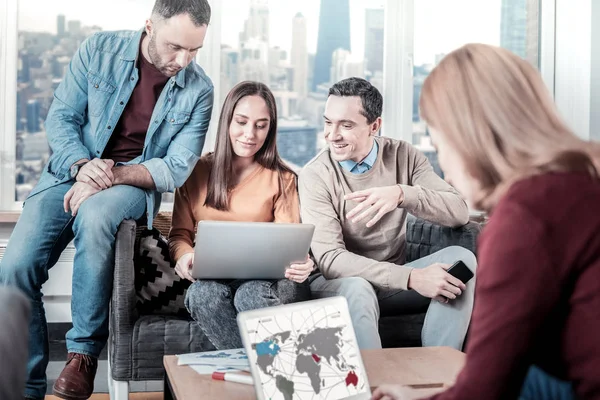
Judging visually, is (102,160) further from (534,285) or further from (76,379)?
(534,285)

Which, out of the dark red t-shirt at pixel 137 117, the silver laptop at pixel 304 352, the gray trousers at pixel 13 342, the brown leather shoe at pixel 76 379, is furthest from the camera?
the dark red t-shirt at pixel 137 117

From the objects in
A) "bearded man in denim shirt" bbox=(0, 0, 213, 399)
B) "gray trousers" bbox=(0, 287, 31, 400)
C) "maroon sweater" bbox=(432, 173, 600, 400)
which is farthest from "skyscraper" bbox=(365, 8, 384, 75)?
"gray trousers" bbox=(0, 287, 31, 400)

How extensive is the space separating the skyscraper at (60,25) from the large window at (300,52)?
A: 2.32 feet

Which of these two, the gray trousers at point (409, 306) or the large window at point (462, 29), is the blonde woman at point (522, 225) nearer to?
the gray trousers at point (409, 306)

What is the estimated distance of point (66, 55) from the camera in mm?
3436

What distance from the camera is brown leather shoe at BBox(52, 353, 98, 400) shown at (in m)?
2.22

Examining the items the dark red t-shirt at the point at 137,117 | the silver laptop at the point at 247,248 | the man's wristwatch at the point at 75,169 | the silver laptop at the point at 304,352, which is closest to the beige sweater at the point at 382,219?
the silver laptop at the point at 247,248

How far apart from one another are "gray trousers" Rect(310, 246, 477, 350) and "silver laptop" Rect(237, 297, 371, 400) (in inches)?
25.4

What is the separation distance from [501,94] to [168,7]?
169cm

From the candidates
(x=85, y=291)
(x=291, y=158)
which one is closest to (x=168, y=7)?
(x=85, y=291)

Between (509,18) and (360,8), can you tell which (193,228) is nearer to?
(360,8)

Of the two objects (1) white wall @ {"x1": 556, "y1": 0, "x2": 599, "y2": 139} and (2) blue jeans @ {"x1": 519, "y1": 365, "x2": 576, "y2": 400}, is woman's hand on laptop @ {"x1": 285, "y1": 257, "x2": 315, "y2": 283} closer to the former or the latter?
(2) blue jeans @ {"x1": 519, "y1": 365, "x2": 576, "y2": 400}

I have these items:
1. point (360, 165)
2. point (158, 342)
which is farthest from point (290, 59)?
point (158, 342)

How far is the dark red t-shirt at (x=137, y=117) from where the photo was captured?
258 centimetres
